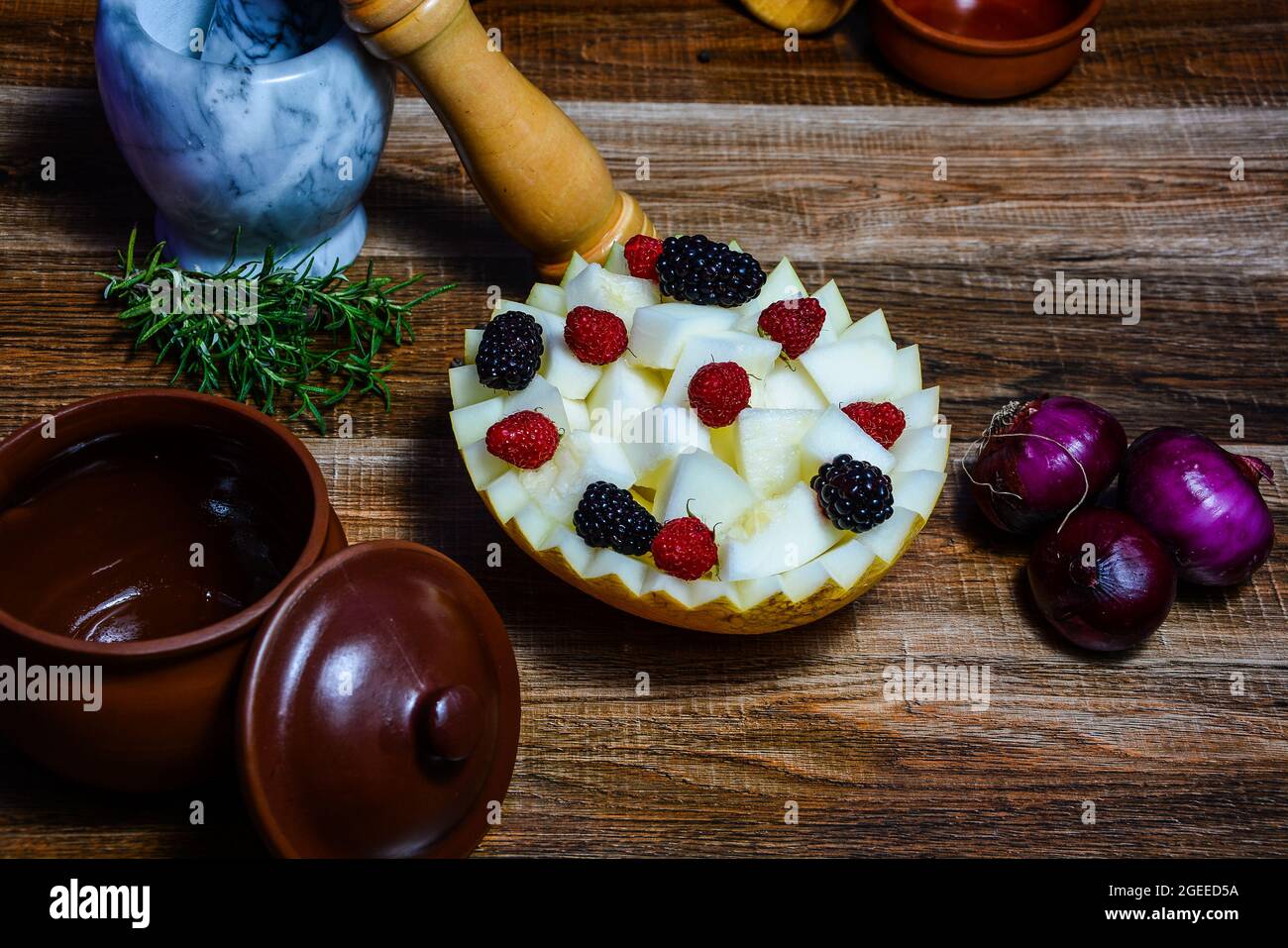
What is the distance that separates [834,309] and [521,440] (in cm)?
43

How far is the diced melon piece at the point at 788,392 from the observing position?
1.47 m

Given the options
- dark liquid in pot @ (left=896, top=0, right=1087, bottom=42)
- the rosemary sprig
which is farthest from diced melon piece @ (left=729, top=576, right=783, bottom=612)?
dark liquid in pot @ (left=896, top=0, right=1087, bottom=42)

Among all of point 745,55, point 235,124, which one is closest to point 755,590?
point 235,124

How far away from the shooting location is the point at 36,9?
205cm

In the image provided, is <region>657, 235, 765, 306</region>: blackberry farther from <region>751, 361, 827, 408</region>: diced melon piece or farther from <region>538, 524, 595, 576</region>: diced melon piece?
<region>538, 524, 595, 576</region>: diced melon piece

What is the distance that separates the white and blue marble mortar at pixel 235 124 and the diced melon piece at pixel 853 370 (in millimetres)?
640

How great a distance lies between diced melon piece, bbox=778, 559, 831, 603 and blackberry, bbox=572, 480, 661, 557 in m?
0.14

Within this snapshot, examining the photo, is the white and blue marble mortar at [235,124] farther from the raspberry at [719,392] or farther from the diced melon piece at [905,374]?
the diced melon piece at [905,374]

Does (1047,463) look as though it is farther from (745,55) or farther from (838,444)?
(745,55)

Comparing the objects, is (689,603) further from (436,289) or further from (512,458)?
(436,289)

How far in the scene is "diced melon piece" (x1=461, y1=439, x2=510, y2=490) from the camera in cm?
138

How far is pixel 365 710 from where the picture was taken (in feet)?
3.65

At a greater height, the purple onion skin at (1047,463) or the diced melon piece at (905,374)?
the diced melon piece at (905,374)

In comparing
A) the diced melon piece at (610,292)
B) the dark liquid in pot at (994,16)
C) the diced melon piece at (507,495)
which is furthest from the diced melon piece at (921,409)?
the dark liquid in pot at (994,16)
